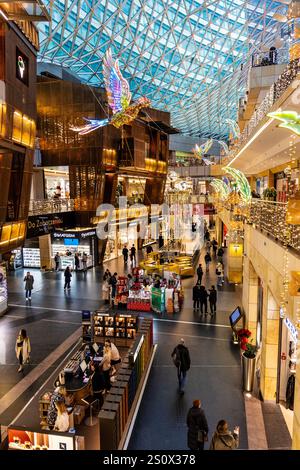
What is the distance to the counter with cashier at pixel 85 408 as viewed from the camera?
5.89 meters

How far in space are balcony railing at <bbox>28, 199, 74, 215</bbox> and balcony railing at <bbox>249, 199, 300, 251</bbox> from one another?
52.2 feet

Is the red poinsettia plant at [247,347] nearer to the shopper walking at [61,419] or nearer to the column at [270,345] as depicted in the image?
the column at [270,345]

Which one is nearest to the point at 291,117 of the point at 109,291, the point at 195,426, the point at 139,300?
the point at 195,426

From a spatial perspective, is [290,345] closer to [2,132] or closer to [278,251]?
[278,251]

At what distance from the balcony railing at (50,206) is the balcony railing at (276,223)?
15.9 metres

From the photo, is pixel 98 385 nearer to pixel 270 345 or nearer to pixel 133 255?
pixel 270 345

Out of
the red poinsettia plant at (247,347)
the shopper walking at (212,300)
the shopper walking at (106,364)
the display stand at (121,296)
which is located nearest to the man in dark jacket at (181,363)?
the red poinsettia plant at (247,347)

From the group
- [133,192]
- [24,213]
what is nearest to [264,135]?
[24,213]

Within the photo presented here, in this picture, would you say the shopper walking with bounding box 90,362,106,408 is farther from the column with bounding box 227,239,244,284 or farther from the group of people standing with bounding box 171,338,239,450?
the column with bounding box 227,239,244,284

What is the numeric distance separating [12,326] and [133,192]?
105ft

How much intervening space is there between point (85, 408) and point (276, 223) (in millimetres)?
6422
